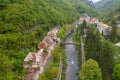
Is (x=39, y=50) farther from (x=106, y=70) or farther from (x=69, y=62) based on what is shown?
(x=106, y=70)

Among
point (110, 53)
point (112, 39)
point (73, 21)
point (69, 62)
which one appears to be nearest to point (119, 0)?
point (73, 21)

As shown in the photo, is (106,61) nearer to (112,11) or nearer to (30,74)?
(30,74)

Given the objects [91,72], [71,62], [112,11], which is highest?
[112,11]

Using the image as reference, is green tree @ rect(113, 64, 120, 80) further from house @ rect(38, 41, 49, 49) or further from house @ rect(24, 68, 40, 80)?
house @ rect(38, 41, 49, 49)

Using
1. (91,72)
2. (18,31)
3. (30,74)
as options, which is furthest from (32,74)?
(18,31)

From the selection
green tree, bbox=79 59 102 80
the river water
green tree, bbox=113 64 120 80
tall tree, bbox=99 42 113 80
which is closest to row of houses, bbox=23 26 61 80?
the river water

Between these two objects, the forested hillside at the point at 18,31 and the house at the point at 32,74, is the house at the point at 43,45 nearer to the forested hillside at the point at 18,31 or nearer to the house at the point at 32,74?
the forested hillside at the point at 18,31
